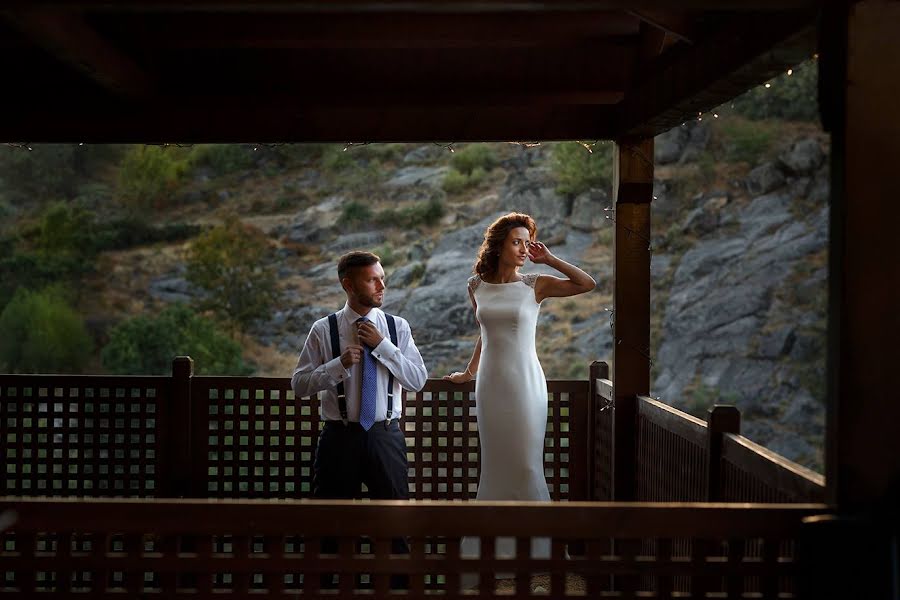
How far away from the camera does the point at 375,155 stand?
75.3ft

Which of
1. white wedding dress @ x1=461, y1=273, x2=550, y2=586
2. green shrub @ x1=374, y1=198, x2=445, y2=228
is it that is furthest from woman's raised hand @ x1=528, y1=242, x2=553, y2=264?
green shrub @ x1=374, y1=198, x2=445, y2=228

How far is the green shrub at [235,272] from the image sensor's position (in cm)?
2081

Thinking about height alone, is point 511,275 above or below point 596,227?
below

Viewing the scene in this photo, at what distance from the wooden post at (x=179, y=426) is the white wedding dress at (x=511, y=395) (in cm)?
173

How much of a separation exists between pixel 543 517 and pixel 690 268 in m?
18.0

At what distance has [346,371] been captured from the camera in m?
4.30

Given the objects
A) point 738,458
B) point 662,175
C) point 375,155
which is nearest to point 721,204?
point 662,175

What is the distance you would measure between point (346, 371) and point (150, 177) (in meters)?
19.9

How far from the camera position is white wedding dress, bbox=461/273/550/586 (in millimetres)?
4629

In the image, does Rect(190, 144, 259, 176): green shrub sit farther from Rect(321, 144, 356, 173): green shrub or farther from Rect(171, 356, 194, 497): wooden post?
Rect(171, 356, 194, 497): wooden post

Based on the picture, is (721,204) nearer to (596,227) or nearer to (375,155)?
(596,227)

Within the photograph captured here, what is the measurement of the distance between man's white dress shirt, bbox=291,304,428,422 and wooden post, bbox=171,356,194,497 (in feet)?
3.94

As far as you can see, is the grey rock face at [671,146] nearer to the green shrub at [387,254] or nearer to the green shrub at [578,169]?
the green shrub at [578,169]

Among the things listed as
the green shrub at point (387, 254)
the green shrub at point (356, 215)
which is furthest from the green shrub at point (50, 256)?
the green shrub at point (387, 254)
